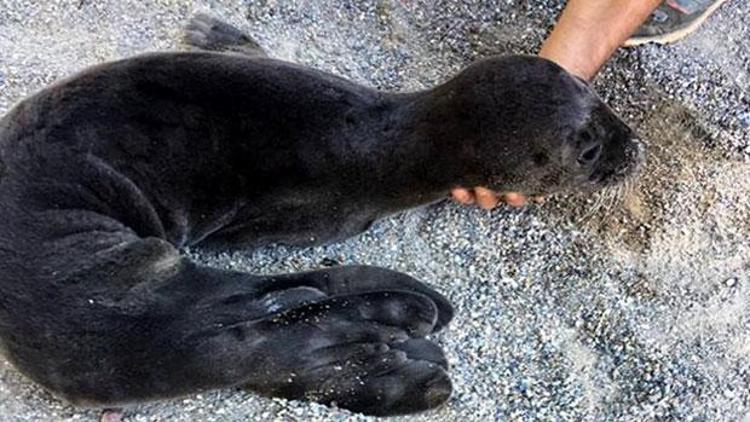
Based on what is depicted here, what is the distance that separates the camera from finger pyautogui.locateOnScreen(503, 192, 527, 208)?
306 centimetres

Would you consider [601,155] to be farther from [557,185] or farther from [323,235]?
[323,235]

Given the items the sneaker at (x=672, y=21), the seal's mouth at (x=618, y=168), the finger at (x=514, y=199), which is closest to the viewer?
the seal's mouth at (x=618, y=168)

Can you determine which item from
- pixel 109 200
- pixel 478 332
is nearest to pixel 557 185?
pixel 478 332

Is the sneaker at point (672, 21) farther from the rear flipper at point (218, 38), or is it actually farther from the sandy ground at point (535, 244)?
the rear flipper at point (218, 38)

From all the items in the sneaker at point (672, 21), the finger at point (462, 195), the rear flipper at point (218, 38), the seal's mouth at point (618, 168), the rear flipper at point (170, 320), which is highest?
the sneaker at point (672, 21)

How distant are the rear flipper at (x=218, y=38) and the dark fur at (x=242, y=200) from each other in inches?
16.1

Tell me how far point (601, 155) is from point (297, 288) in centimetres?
85

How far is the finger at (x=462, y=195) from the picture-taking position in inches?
121

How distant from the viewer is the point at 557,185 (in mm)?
2955

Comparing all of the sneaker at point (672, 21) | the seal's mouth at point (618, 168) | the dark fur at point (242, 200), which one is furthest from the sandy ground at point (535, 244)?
the seal's mouth at point (618, 168)

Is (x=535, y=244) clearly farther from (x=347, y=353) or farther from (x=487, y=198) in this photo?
(x=347, y=353)

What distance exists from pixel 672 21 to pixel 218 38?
5.19 ft

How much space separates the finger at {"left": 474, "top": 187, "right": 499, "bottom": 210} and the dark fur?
12 cm

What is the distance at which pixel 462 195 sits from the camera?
3146 mm
